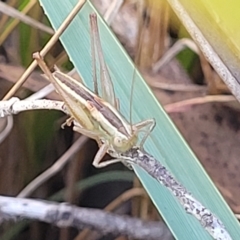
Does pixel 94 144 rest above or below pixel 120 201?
above

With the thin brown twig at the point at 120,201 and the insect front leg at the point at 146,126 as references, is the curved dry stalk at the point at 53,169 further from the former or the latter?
the insect front leg at the point at 146,126

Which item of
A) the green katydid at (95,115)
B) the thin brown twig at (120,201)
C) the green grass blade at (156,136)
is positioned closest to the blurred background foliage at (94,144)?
the thin brown twig at (120,201)

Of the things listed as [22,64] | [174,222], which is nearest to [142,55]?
[22,64]

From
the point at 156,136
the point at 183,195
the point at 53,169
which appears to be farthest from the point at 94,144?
the point at 183,195

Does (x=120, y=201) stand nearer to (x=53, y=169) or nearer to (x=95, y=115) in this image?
(x=53, y=169)

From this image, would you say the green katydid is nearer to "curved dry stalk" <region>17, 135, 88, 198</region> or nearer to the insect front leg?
the insect front leg

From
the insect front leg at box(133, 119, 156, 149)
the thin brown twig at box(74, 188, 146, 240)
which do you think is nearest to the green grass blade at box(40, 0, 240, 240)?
the insect front leg at box(133, 119, 156, 149)
